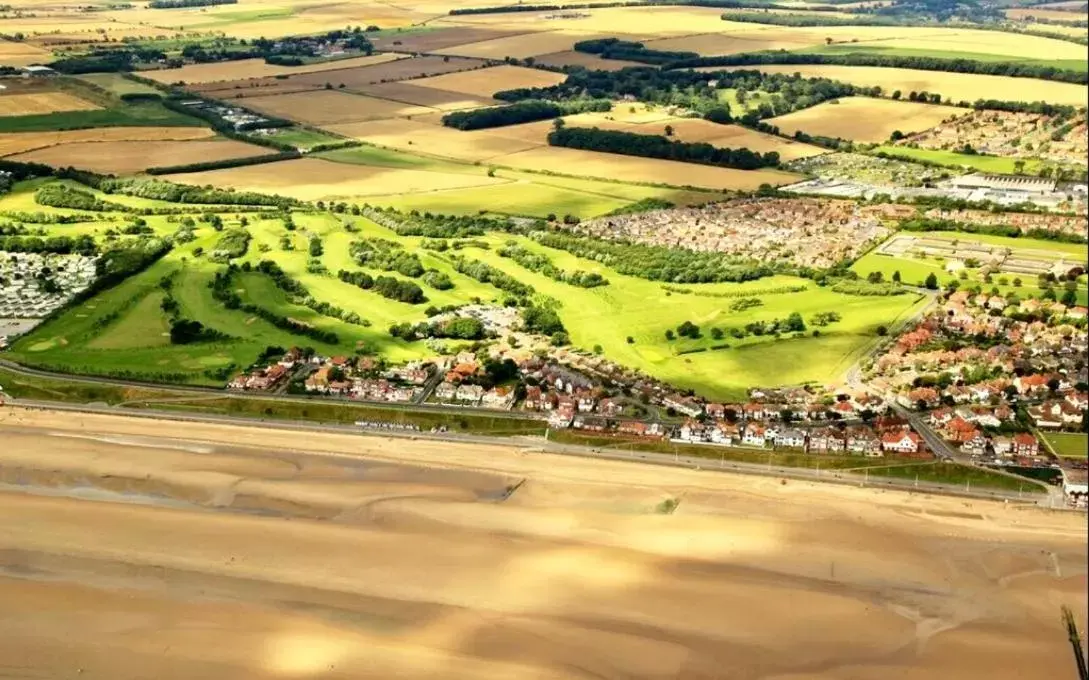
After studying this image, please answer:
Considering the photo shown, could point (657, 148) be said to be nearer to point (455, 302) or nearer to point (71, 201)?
point (455, 302)

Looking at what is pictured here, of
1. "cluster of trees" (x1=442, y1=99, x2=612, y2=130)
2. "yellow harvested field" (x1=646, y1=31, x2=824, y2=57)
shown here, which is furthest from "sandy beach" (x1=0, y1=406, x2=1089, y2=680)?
"yellow harvested field" (x1=646, y1=31, x2=824, y2=57)

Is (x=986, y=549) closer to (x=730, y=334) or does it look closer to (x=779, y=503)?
(x=779, y=503)

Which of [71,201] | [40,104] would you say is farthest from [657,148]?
[40,104]

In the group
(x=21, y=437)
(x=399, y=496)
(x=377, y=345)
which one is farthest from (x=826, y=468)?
(x=21, y=437)

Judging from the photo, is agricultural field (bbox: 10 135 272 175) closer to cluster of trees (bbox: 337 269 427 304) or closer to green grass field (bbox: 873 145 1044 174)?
cluster of trees (bbox: 337 269 427 304)

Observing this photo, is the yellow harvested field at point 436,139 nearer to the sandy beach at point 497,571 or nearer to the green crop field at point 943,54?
the green crop field at point 943,54
